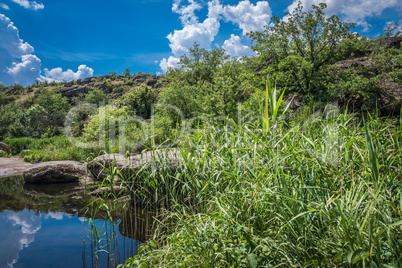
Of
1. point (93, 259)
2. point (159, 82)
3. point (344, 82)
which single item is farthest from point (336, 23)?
point (159, 82)

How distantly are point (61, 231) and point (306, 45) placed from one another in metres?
14.7

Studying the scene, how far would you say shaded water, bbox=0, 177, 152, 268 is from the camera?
3.57 metres

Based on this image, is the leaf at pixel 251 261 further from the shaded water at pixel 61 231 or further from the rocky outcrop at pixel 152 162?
the shaded water at pixel 61 231

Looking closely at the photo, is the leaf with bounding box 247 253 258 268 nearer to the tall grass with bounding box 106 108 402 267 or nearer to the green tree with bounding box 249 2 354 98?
the tall grass with bounding box 106 108 402 267

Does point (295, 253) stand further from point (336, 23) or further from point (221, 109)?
point (336, 23)

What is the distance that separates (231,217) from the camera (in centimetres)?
202

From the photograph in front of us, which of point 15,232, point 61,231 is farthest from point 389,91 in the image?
point 15,232

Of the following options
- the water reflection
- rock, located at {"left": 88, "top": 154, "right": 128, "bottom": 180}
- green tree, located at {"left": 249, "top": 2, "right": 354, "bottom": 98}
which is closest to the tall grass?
rock, located at {"left": 88, "top": 154, "right": 128, "bottom": 180}

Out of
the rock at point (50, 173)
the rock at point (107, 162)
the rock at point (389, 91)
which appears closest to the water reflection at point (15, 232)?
the rock at point (107, 162)

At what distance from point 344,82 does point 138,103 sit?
24.0 m

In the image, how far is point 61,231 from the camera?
4.88 metres

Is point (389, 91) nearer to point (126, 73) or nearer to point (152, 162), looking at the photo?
point (152, 162)

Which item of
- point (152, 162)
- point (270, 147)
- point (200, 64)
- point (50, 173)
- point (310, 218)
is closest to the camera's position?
point (310, 218)

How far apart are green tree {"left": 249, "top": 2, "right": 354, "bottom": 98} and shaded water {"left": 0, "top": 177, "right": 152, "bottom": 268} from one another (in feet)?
36.2
